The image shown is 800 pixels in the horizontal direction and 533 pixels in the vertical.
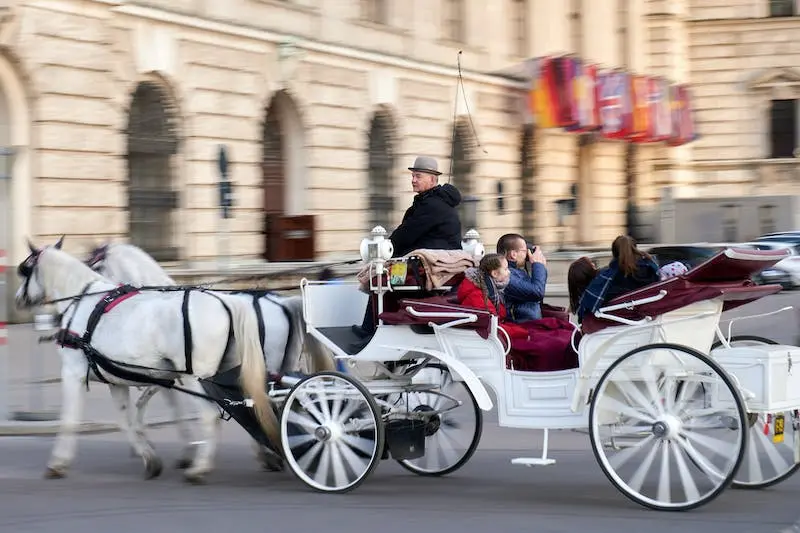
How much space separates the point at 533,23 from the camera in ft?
130

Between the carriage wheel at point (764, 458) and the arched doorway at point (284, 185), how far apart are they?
19431 mm

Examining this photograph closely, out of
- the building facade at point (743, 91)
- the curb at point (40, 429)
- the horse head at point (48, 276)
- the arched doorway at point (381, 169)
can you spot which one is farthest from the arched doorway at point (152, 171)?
the building facade at point (743, 91)

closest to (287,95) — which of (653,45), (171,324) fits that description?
(171,324)

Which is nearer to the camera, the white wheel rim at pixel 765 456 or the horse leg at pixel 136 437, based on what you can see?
the white wheel rim at pixel 765 456

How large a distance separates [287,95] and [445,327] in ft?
65.0

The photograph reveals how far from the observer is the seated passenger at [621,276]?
8211 mm

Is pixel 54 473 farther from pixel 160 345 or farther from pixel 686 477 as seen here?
pixel 686 477

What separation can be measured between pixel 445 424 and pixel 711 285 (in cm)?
239

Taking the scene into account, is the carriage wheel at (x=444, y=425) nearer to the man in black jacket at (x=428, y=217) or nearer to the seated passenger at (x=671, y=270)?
the man in black jacket at (x=428, y=217)

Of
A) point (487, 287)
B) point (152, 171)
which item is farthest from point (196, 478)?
point (152, 171)

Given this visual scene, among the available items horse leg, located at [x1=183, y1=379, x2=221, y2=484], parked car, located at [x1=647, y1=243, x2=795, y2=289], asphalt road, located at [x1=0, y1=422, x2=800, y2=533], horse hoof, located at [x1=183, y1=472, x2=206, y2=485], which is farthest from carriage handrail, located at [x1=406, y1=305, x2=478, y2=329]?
parked car, located at [x1=647, y1=243, x2=795, y2=289]

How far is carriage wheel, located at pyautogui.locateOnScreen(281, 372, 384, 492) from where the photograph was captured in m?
8.51

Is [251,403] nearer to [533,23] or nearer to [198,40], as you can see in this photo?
[198,40]

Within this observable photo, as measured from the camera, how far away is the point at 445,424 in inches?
367
